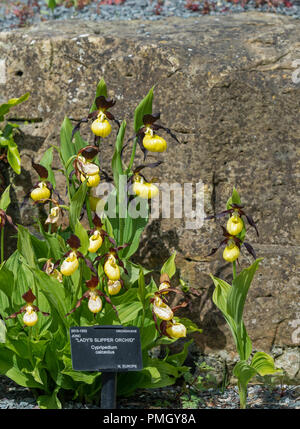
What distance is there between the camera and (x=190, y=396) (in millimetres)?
3211

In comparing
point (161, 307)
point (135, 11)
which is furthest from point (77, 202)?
point (135, 11)

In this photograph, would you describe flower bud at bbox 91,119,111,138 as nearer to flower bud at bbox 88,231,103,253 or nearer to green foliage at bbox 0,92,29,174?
flower bud at bbox 88,231,103,253

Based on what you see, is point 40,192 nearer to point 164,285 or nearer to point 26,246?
point 26,246

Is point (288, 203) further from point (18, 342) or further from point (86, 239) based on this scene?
point (18, 342)

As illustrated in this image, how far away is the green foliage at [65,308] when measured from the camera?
2777 mm

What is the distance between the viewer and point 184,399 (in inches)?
125

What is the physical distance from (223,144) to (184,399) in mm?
1405

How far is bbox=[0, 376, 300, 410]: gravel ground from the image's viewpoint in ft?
10.1

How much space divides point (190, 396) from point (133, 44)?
200 cm

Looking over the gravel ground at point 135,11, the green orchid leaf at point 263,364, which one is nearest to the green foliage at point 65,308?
the green orchid leaf at point 263,364

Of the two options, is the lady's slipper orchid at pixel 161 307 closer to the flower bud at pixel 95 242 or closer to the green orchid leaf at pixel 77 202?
the flower bud at pixel 95 242

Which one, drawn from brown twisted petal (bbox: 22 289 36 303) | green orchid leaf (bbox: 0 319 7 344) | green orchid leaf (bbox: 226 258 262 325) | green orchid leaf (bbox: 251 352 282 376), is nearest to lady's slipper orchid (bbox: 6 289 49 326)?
brown twisted petal (bbox: 22 289 36 303)

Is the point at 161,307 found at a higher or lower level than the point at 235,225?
lower

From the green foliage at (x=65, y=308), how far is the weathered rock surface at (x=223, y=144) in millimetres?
339
